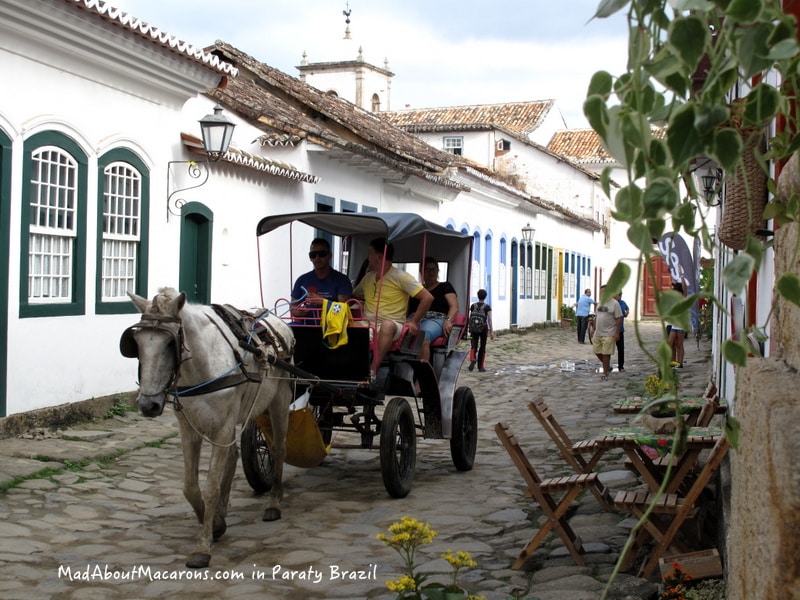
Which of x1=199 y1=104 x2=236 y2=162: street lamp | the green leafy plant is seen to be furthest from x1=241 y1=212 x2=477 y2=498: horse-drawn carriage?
the green leafy plant

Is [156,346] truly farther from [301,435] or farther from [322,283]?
[322,283]

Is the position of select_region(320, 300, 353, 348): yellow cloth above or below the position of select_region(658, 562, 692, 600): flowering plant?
above

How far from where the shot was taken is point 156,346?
5734 mm

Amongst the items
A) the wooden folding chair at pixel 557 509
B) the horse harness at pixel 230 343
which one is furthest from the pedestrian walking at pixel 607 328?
the wooden folding chair at pixel 557 509

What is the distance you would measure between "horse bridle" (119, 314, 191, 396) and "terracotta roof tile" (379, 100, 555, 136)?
34.3m

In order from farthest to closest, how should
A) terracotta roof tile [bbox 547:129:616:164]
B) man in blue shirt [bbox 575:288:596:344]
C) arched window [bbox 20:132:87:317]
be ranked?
terracotta roof tile [bbox 547:129:616:164]
man in blue shirt [bbox 575:288:596:344]
arched window [bbox 20:132:87:317]

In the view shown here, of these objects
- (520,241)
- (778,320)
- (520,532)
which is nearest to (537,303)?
(520,241)

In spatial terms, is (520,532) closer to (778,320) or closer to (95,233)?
(778,320)

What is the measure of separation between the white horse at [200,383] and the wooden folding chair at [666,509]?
2.47 meters

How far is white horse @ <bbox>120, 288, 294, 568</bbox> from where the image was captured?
5.75 metres

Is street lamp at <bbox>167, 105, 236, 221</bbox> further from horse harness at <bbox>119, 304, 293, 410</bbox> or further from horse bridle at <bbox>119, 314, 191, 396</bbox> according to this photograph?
horse bridle at <bbox>119, 314, 191, 396</bbox>

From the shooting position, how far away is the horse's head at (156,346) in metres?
5.65

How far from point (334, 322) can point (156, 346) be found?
2.14 meters

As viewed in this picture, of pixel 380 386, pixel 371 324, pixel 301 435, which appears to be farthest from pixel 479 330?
pixel 301 435
